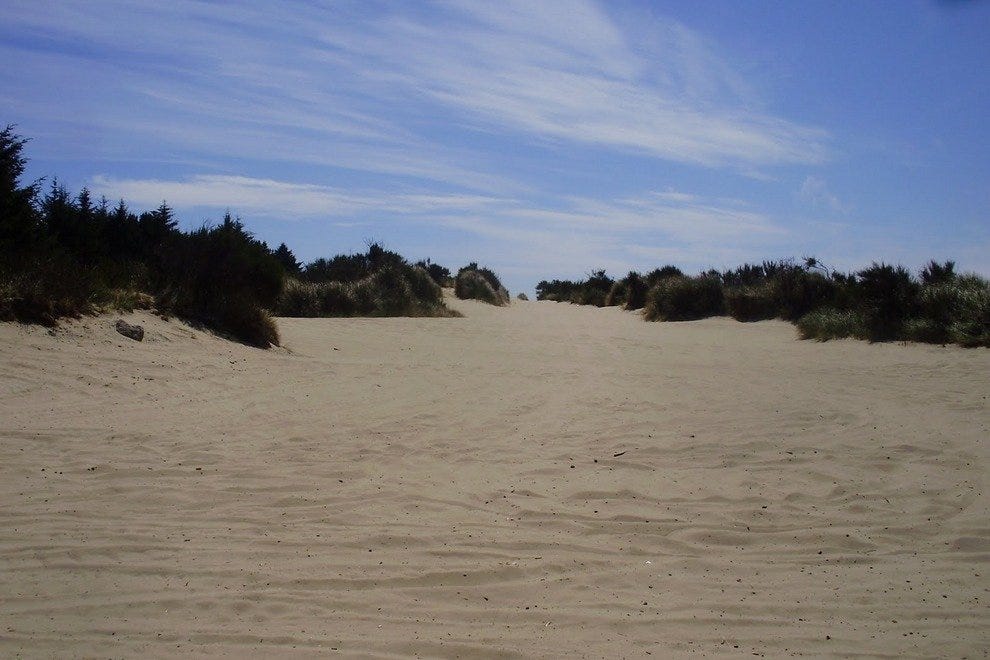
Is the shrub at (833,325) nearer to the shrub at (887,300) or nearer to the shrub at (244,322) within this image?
the shrub at (887,300)

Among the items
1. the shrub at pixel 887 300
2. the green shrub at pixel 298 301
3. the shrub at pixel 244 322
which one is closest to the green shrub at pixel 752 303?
the shrub at pixel 887 300

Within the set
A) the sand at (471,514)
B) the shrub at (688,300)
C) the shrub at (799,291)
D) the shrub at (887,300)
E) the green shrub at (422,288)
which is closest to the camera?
the sand at (471,514)

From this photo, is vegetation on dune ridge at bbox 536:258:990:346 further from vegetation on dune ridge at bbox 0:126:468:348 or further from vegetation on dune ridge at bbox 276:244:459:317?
vegetation on dune ridge at bbox 0:126:468:348

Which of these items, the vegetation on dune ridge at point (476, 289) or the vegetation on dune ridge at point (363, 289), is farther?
the vegetation on dune ridge at point (476, 289)

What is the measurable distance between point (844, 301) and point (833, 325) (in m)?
2.20

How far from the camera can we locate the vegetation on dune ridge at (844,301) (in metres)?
14.6

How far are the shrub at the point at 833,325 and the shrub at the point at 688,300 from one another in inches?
245

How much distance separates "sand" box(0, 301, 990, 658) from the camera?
3582 millimetres

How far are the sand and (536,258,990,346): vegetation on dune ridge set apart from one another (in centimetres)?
472

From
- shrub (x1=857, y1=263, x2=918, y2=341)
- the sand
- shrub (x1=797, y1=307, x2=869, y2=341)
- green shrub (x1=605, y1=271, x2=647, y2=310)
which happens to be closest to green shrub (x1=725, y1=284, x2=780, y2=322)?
shrub (x1=797, y1=307, x2=869, y2=341)

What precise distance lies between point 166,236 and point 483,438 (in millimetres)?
10605

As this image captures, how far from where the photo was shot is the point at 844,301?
18.7 meters

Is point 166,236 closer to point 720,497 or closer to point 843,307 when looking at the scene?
point 720,497

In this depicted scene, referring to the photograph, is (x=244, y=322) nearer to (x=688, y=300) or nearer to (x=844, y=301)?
(x=844, y=301)
